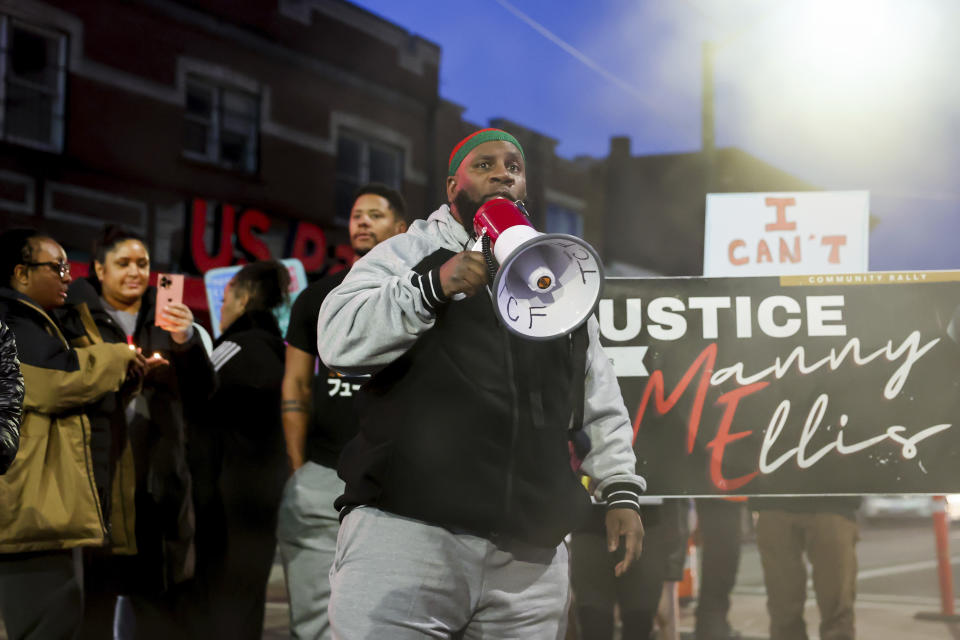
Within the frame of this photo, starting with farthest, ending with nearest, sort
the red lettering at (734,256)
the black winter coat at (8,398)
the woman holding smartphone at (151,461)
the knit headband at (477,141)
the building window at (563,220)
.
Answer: the building window at (563,220)
the red lettering at (734,256)
the woman holding smartphone at (151,461)
the black winter coat at (8,398)
the knit headband at (477,141)

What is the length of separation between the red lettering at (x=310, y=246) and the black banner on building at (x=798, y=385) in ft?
42.2

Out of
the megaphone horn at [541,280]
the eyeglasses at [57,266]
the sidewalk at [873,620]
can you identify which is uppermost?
the eyeglasses at [57,266]

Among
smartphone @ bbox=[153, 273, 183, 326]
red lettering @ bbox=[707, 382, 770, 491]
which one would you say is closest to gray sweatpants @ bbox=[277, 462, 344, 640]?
smartphone @ bbox=[153, 273, 183, 326]

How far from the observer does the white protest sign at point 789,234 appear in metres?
4.28

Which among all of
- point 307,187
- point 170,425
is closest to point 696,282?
point 170,425

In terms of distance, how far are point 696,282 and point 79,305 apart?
2.32 metres

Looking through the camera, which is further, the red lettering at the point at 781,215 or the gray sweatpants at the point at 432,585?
the red lettering at the point at 781,215

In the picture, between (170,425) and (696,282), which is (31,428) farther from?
(696,282)

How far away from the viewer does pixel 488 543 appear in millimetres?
2252

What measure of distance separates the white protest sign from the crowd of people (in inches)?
40.9

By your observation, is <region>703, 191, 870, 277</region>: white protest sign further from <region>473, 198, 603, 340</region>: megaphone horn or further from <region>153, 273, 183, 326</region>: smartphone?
<region>473, 198, 603, 340</region>: megaphone horn

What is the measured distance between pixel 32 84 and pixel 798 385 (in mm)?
11983

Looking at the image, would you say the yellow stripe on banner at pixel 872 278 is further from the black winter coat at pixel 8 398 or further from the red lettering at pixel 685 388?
the black winter coat at pixel 8 398

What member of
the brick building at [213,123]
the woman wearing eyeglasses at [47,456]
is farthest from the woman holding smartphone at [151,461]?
the brick building at [213,123]
